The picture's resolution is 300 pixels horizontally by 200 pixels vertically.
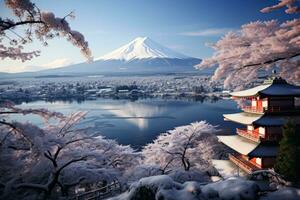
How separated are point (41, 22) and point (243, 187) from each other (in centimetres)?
529

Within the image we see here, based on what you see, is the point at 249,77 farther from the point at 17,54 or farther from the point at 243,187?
the point at 17,54

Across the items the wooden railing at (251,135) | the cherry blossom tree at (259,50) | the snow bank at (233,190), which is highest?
the cherry blossom tree at (259,50)

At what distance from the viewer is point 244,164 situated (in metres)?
14.5

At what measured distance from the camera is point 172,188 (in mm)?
6004

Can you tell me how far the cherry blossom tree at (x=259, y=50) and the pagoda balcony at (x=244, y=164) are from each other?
7.68 m

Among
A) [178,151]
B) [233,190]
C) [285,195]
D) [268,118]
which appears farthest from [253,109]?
[233,190]

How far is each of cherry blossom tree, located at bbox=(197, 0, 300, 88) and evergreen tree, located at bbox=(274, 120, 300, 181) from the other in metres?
1.95

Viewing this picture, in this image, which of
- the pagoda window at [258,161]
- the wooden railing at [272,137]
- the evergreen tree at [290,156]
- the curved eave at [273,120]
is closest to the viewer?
the evergreen tree at [290,156]

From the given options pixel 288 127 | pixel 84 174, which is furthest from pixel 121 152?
pixel 288 127

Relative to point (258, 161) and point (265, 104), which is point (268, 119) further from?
point (258, 161)

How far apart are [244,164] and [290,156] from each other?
6.84 metres

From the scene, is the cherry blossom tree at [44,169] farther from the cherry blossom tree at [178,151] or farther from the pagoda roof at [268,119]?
the cherry blossom tree at [178,151]

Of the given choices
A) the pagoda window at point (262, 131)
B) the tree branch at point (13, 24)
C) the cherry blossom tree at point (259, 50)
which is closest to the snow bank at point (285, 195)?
the cherry blossom tree at point (259, 50)

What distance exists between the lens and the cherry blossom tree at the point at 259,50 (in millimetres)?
5670
